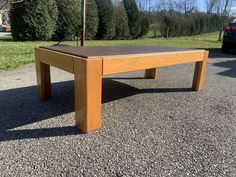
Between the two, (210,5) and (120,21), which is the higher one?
(210,5)

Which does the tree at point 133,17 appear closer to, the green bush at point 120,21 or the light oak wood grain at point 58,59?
the green bush at point 120,21

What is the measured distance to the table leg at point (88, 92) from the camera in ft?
5.45

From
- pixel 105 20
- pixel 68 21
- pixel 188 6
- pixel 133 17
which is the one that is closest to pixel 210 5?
pixel 188 6

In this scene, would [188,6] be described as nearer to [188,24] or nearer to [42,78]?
[188,24]

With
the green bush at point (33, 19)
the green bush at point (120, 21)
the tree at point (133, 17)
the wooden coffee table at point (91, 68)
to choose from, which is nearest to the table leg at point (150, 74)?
the wooden coffee table at point (91, 68)

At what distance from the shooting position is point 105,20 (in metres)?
11.8

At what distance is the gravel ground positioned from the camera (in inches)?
55.3

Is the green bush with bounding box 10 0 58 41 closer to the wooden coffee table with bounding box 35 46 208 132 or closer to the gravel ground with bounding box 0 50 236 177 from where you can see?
the gravel ground with bounding box 0 50 236 177

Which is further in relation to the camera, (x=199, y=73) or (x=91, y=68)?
(x=199, y=73)

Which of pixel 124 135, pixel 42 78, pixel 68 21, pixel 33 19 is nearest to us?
pixel 124 135

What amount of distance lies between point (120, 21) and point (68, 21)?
142 inches

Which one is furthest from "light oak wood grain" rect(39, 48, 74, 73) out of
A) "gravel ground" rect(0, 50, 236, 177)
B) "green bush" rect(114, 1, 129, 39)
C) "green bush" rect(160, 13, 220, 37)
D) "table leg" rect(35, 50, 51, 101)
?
"green bush" rect(160, 13, 220, 37)

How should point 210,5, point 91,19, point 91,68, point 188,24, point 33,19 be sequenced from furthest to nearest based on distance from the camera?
point 210,5 → point 188,24 → point 91,19 → point 33,19 → point 91,68

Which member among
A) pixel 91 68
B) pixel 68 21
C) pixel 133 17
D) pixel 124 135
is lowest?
pixel 124 135
